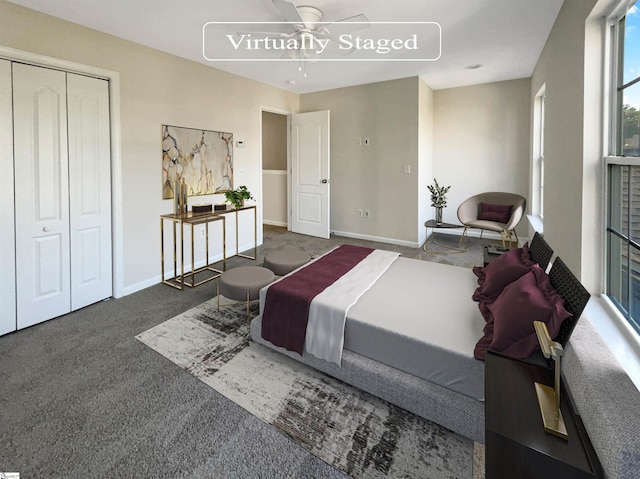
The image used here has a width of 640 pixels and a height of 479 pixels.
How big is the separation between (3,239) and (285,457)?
2.68m

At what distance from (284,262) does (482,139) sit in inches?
170

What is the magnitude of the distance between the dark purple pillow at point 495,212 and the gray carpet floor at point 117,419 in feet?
14.6

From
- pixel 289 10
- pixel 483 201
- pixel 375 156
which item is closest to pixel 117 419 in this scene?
pixel 289 10

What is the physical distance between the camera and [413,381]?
169 cm

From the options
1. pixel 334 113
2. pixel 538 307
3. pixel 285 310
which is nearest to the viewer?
pixel 538 307

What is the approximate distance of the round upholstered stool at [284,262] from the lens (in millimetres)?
3062

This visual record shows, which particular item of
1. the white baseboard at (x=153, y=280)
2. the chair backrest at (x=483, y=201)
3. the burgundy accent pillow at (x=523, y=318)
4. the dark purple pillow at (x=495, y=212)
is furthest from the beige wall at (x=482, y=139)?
the burgundy accent pillow at (x=523, y=318)

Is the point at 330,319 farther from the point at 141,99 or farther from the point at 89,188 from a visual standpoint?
the point at 141,99

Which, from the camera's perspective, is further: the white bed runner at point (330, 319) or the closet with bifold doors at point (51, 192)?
the closet with bifold doors at point (51, 192)

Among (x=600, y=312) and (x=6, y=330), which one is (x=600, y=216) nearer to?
(x=600, y=312)

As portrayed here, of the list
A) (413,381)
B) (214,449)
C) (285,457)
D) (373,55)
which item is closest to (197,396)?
(214,449)

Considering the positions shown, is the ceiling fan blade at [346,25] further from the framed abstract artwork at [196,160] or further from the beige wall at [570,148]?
the framed abstract artwork at [196,160]
